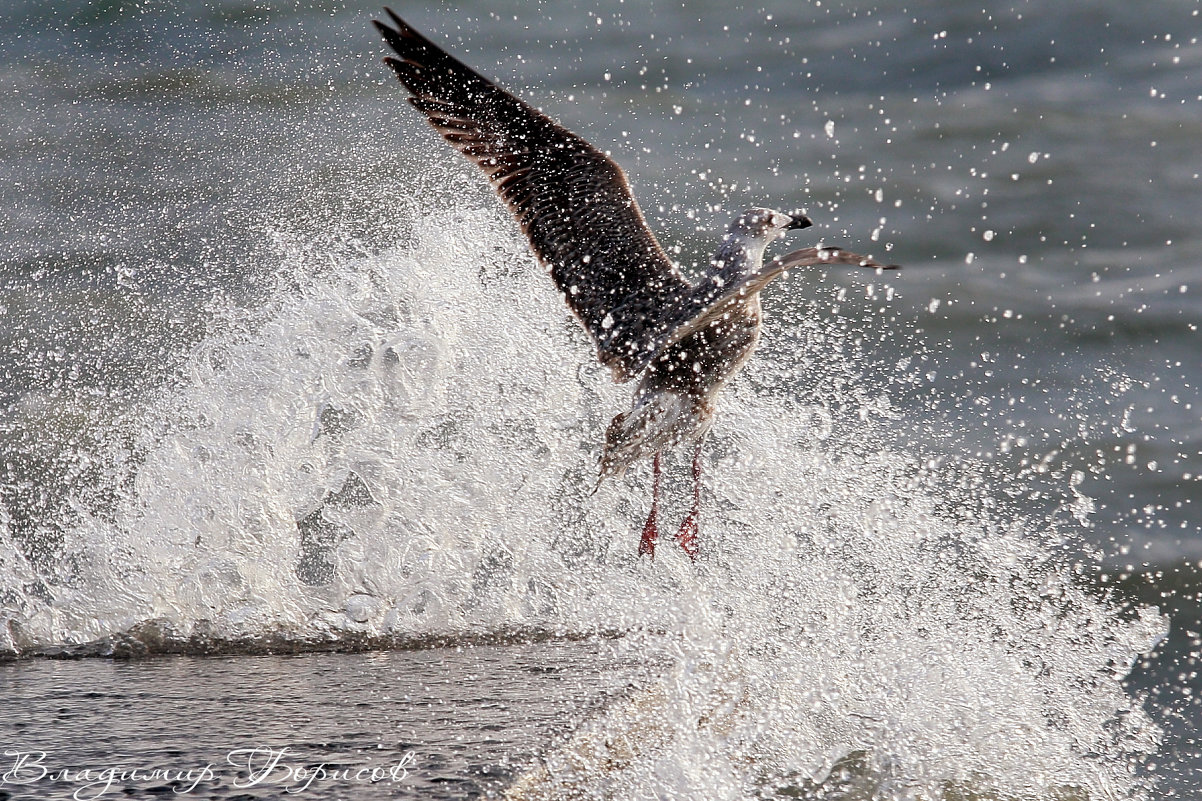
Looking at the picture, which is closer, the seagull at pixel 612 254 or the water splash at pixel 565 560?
the water splash at pixel 565 560

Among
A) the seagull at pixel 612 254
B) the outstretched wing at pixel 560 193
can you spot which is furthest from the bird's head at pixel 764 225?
the outstretched wing at pixel 560 193

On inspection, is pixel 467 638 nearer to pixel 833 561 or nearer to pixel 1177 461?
pixel 833 561

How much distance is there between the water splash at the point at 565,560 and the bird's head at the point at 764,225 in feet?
3.84

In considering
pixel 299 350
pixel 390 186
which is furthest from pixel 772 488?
pixel 390 186

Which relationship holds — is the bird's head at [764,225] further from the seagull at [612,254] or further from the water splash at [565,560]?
the water splash at [565,560]

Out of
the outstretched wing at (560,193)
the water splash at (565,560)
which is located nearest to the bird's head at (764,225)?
the outstretched wing at (560,193)

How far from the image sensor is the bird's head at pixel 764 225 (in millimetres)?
4043

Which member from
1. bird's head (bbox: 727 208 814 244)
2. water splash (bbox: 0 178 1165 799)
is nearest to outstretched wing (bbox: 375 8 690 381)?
bird's head (bbox: 727 208 814 244)

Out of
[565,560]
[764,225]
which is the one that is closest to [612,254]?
[764,225]

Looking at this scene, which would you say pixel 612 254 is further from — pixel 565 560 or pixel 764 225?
pixel 565 560

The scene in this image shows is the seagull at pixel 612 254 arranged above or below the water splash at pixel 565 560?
above

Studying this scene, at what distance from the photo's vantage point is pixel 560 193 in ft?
14.4

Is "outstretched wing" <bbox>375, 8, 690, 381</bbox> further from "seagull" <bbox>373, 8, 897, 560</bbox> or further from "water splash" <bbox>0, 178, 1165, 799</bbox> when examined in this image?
"water splash" <bbox>0, 178, 1165, 799</bbox>

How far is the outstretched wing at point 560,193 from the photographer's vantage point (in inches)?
167
